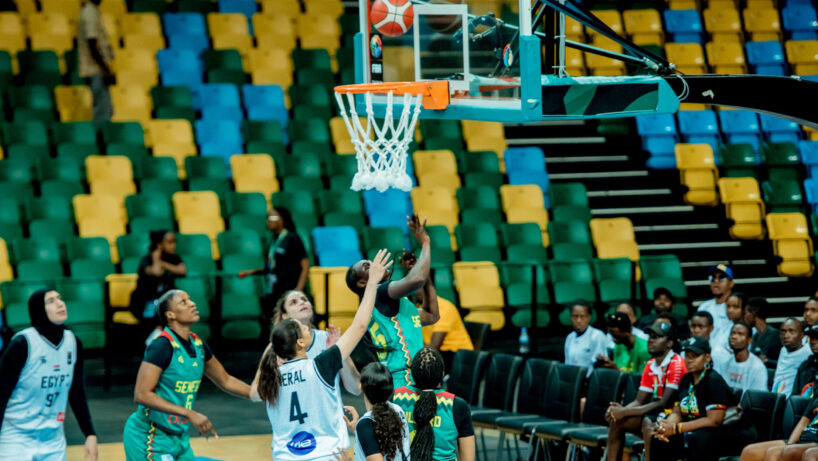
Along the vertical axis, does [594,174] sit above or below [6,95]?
below

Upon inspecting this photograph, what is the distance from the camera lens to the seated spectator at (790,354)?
331 inches

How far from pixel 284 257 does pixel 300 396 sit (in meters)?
5.79

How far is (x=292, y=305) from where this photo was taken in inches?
245

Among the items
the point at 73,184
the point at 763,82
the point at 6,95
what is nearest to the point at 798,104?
the point at 763,82

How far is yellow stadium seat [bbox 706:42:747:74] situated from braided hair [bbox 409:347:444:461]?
40.2 ft

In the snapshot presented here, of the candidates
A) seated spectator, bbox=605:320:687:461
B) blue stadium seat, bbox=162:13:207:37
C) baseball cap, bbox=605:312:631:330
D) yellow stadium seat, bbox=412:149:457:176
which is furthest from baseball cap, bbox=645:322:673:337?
blue stadium seat, bbox=162:13:207:37

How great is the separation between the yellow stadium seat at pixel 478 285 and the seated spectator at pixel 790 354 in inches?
154

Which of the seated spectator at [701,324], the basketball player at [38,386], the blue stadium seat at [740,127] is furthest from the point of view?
the blue stadium seat at [740,127]

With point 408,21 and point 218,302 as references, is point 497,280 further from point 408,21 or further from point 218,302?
point 408,21

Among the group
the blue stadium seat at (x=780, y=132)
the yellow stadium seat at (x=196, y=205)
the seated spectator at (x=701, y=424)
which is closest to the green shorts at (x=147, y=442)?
the seated spectator at (x=701, y=424)

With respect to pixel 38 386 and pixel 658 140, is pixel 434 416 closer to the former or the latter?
pixel 38 386

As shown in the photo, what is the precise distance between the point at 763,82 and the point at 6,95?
1030 centimetres

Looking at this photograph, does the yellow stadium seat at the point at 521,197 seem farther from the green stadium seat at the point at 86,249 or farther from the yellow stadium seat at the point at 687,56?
the green stadium seat at the point at 86,249

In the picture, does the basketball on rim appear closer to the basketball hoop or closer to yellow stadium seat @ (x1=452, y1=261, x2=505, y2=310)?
the basketball hoop
